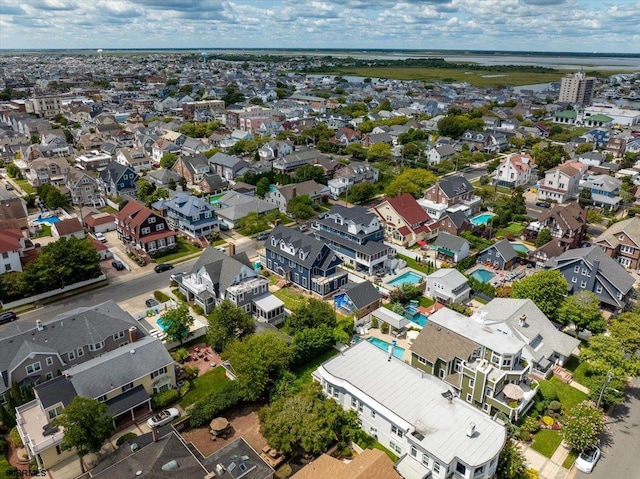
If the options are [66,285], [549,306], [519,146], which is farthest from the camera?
[519,146]

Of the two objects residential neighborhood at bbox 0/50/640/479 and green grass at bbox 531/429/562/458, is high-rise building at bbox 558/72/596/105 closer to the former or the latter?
residential neighborhood at bbox 0/50/640/479

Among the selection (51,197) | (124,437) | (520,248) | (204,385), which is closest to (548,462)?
(204,385)

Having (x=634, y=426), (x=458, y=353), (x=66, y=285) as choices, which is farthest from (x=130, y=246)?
(x=634, y=426)

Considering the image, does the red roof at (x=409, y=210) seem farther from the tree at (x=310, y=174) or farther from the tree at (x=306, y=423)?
the tree at (x=306, y=423)

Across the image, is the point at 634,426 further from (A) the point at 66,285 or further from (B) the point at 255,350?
(A) the point at 66,285

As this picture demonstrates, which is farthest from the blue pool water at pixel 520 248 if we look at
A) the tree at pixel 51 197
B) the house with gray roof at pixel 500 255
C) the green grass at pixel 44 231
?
the tree at pixel 51 197

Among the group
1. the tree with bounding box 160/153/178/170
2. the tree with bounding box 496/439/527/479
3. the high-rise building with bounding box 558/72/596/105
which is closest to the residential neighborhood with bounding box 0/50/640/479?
the tree with bounding box 496/439/527/479
